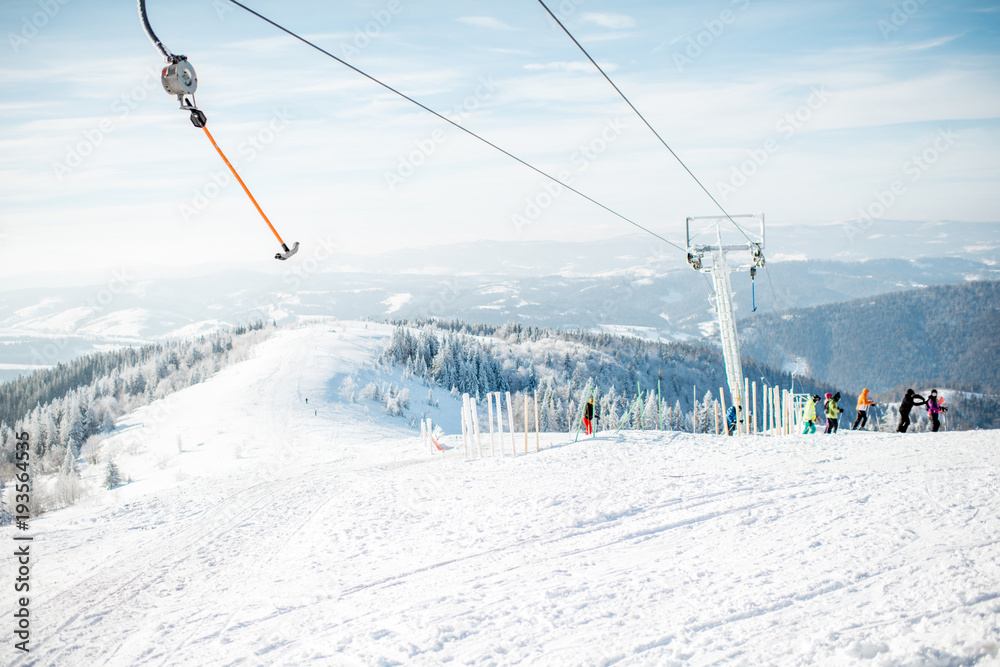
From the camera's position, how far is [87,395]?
62312 millimetres

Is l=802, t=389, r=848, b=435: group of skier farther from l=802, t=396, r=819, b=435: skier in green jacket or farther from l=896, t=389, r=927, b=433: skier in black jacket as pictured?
l=896, t=389, r=927, b=433: skier in black jacket

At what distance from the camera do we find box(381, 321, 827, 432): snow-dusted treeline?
60250 mm

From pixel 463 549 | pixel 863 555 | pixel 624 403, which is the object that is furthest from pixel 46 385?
pixel 863 555

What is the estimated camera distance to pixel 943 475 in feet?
38.1

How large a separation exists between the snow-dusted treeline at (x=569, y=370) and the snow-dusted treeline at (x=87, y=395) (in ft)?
81.0

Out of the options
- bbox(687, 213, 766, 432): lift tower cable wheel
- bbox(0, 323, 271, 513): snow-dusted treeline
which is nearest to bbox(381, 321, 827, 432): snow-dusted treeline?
bbox(687, 213, 766, 432): lift tower cable wheel

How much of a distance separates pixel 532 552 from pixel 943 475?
28.1ft

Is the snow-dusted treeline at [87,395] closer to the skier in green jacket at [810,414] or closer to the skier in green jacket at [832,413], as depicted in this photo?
the skier in green jacket at [810,414]

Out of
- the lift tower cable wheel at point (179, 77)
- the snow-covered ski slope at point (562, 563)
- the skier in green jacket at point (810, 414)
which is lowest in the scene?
the snow-covered ski slope at point (562, 563)

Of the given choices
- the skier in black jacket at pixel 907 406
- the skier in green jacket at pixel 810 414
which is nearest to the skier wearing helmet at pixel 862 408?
the skier in black jacket at pixel 907 406

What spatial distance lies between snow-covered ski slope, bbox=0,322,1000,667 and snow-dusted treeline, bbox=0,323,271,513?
12.6m

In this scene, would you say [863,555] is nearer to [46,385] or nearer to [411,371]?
[411,371]

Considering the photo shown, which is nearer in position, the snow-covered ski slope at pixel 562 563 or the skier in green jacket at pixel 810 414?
the snow-covered ski slope at pixel 562 563

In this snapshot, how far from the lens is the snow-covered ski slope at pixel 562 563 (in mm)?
6406
